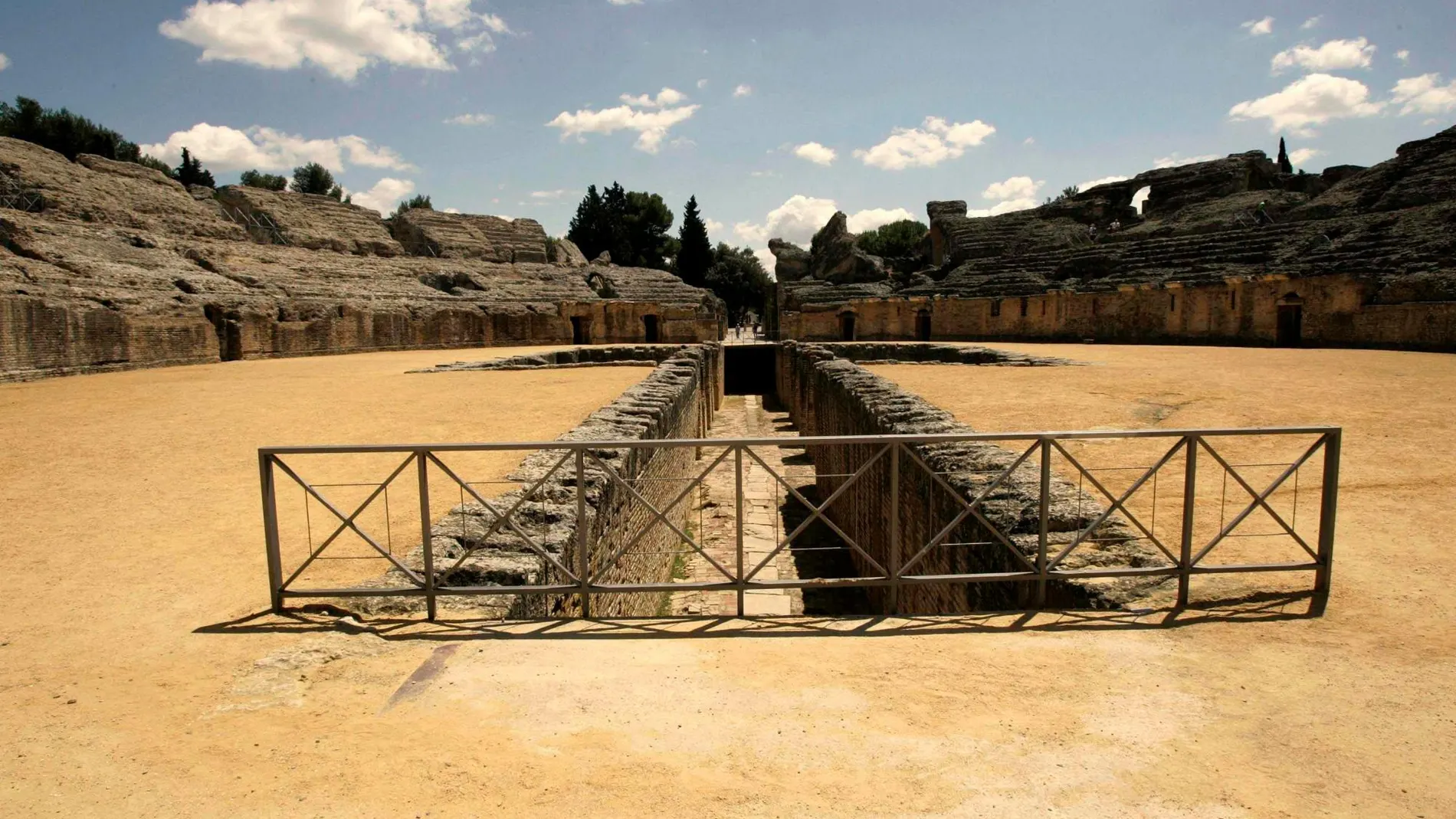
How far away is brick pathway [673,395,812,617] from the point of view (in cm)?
691

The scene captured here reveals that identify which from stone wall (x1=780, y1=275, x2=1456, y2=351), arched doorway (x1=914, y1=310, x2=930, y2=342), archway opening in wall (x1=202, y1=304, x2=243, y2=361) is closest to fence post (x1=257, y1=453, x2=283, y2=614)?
archway opening in wall (x1=202, y1=304, x2=243, y2=361)

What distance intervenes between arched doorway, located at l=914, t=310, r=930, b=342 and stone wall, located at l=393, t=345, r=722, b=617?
73.5 ft

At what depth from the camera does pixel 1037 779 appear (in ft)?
7.26

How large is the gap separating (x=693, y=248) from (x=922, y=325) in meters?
26.8

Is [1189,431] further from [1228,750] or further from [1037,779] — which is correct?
[1037,779]

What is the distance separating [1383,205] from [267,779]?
3117 cm

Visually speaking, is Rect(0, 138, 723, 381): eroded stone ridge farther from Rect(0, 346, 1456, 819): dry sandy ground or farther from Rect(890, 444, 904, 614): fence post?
Rect(890, 444, 904, 614): fence post

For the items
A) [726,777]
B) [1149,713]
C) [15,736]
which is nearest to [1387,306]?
[1149,713]

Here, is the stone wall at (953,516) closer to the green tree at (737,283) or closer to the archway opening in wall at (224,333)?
the archway opening in wall at (224,333)

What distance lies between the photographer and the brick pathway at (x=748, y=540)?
6.91 m

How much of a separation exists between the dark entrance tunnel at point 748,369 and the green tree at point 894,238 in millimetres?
36056

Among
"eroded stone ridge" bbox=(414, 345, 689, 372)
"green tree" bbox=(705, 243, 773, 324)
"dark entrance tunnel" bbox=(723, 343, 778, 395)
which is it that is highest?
"green tree" bbox=(705, 243, 773, 324)

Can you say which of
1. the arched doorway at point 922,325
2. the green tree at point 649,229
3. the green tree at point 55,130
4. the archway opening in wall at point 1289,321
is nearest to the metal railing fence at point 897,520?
the archway opening in wall at point 1289,321

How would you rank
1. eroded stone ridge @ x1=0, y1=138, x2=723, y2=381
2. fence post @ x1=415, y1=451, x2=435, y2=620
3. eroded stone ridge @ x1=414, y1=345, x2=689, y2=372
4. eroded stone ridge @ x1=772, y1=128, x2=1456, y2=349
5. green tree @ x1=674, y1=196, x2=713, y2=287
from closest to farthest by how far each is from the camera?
1. fence post @ x1=415, y1=451, x2=435, y2=620
2. eroded stone ridge @ x1=0, y1=138, x2=723, y2=381
3. eroded stone ridge @ x1=414, y1=345, x2=689, y2=372
4. eroded stone ridge @ x1=772, y1=128, x2=1456, y2=349
5. green tree @ x1=674, y1=196, x2=713, y2=287
